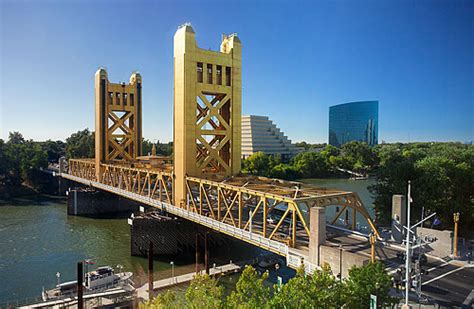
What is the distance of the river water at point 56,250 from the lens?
93.4 ft

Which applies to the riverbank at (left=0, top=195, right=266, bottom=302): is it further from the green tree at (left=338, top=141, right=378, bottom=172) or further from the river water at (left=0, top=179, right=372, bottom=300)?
the green tree at (left=338, top=141, right=378, bottom=172)

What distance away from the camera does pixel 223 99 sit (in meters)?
36.7

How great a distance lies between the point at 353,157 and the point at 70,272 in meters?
95.9

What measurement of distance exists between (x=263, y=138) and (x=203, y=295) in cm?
11855

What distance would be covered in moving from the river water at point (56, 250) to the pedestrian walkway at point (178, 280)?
240cm

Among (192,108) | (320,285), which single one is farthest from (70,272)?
Result: (320,285)

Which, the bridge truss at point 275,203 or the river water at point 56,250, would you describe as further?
the river water at point 56,250

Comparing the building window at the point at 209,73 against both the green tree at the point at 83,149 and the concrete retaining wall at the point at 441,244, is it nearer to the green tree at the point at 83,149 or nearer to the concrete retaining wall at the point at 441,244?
the concrete retaining wall at the point at 441,244

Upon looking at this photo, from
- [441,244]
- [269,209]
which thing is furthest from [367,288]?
[441,244]

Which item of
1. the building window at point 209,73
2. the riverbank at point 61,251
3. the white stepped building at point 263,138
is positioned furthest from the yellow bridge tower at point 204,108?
the white stepped building at point 263,138

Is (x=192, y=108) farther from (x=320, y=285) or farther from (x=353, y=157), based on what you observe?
(x=353, y=157)

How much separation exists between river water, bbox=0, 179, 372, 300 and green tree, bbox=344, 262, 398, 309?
1931 cm

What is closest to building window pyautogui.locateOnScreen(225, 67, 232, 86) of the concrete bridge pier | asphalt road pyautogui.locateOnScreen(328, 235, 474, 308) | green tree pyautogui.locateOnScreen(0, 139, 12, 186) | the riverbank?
the riverbank

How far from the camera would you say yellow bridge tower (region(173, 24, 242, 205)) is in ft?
112
